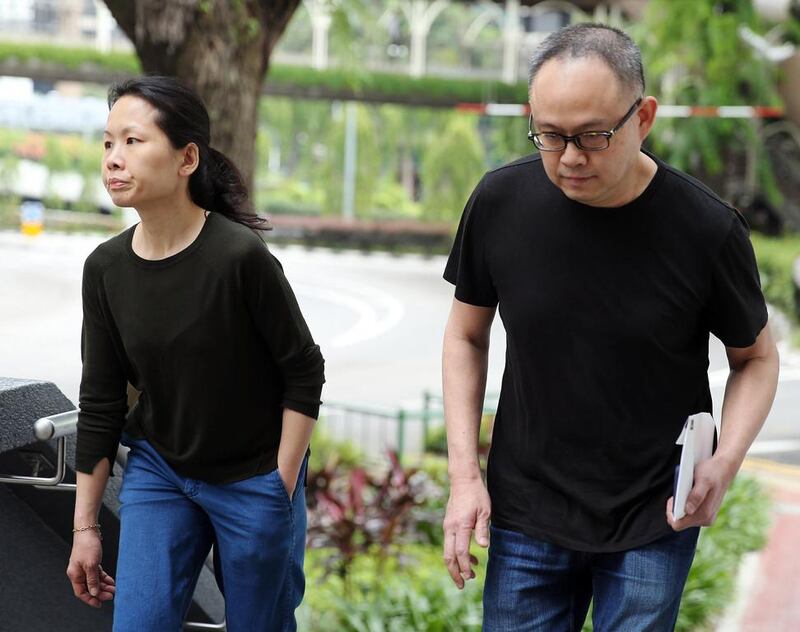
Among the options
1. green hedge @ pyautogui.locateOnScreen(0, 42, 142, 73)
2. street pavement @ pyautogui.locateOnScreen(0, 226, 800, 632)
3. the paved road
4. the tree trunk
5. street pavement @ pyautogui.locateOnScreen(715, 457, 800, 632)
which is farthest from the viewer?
green hedge @ pyautogui.locateOnScreen(0, 42, 142, 73)

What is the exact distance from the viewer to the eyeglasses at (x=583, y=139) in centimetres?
204

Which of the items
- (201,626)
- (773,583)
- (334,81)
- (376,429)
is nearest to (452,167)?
(334,81)

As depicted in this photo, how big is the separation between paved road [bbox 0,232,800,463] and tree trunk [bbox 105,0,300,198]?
4.61 metres

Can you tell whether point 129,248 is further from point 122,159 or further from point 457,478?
point 457,478

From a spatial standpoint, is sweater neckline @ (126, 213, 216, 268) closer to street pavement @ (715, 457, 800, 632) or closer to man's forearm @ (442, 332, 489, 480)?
man's forearm @ (442, 332, 489, 480)

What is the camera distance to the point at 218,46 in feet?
17.5

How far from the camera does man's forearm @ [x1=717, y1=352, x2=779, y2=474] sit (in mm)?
2281

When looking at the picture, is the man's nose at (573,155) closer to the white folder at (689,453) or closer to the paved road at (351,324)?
the white folder at (689,453)

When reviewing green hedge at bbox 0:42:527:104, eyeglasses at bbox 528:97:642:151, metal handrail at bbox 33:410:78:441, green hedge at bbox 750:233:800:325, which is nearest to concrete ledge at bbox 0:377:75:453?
metal handrail at bbox 33:410:78:441

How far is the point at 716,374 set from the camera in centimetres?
1573

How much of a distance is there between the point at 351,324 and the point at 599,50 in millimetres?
19094

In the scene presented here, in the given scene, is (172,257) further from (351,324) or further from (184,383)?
(351,324)

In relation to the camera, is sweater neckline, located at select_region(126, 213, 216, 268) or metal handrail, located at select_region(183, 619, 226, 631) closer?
sweater neckline, located at select_region(126, 213, 216, 268)

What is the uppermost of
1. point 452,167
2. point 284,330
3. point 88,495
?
point 284,330
